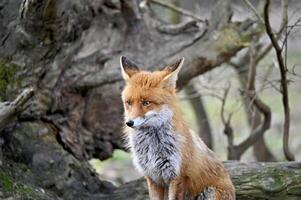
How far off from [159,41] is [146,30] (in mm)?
263

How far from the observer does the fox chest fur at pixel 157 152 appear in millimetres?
5969

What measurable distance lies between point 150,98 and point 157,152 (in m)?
0.68

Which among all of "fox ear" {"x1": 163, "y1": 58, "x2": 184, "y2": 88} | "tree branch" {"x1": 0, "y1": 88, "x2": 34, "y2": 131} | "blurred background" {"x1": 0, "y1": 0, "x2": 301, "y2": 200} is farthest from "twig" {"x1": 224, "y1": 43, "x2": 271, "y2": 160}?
"tree branch" {"x1": 0, "y1": 88, "x2": 34, "y2": 131}

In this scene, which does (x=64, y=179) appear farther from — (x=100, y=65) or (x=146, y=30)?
(x=146, y=30)

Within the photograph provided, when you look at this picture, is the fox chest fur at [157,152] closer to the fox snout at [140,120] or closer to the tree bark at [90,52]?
the fox snout at [140,120]

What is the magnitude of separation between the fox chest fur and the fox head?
0.58 ft

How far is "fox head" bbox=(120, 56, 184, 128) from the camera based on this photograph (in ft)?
18.7

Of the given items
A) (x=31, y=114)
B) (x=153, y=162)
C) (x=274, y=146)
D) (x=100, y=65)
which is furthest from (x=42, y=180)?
(x=274, y=146)

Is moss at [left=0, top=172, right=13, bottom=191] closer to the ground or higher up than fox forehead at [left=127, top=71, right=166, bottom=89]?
closer to the ground

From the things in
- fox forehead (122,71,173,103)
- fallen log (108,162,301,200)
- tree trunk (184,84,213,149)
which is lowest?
tree trunk (184,84,213,149)

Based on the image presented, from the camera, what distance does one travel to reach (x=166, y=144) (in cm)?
605

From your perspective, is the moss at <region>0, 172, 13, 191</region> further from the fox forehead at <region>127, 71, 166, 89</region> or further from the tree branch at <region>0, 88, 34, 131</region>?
the fox forehead at <region>127, 71, 166, 89</region>

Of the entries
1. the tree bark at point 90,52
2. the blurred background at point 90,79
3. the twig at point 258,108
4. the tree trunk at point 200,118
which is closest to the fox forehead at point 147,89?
the blurred background at point 90,79

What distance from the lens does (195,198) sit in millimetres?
6152
